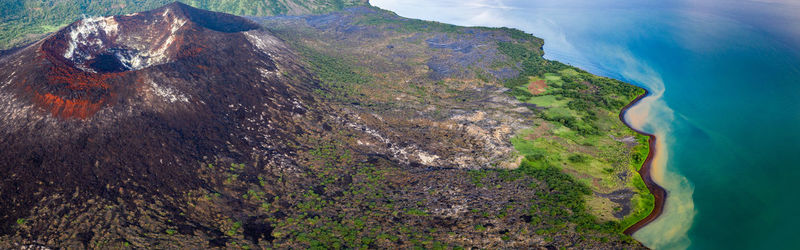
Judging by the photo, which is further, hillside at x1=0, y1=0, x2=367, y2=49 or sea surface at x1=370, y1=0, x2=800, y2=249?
hillside at x1=0, y1=0, x2=367, y2=49

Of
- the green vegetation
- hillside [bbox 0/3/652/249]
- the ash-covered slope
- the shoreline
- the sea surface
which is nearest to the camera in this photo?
hillside [bbox 0/3/652/249]

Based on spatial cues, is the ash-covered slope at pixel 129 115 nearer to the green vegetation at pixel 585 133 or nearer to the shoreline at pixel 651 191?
the green vegetation at pixel 585 133

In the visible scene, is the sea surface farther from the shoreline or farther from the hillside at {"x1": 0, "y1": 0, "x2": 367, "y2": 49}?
the hillside at {"x1": 0, "y1": 0, "x2": 367, "y2": 49}

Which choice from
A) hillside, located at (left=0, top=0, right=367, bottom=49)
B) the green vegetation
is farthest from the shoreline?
hillside, located at (left=0, top=0, right=367, bottom=49)

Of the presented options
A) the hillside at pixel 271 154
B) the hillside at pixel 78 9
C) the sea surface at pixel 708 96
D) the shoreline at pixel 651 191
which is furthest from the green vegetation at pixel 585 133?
the hillside at pixel 78 9

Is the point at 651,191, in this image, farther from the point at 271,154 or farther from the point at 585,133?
the point at 271,154

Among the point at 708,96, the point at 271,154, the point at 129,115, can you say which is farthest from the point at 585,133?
the point at 129,115
